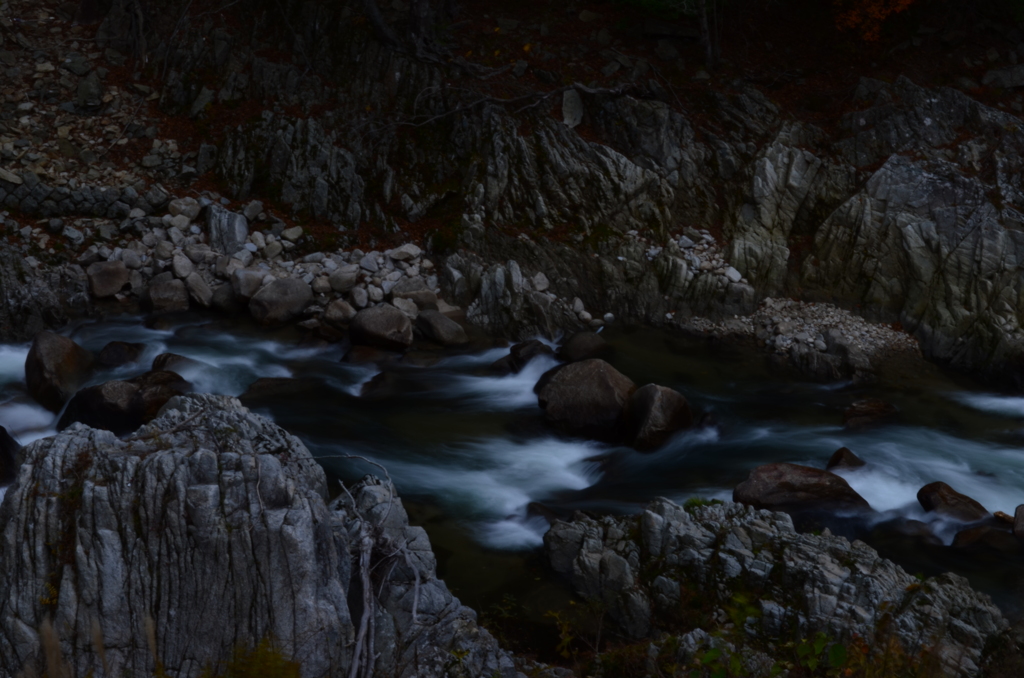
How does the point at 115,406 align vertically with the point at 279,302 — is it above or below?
below

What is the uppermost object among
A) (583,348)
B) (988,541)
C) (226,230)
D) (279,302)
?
(226,230)

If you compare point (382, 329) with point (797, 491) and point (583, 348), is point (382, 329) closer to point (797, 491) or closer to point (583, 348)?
point (583, 348)

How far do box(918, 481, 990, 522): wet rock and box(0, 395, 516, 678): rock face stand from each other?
6844mm

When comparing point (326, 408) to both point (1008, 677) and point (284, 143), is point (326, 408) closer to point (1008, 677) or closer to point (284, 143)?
point (284, 143)

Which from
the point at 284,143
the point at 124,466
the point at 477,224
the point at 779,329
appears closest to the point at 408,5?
the point at 284,143

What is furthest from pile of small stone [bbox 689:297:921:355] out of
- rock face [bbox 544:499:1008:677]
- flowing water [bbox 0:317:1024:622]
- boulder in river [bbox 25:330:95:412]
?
boulder in river [bbox 25:330:95:412]

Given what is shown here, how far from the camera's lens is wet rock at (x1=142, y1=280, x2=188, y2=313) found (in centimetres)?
1422

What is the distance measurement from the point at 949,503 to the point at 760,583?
4.03 meters

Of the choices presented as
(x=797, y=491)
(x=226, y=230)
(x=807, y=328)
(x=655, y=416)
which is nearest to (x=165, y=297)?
(x=226, y=230)

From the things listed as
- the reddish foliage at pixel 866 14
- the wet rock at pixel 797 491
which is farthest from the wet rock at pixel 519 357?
the reddish foliage at pixel 866 14

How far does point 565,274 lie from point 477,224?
2117 mm

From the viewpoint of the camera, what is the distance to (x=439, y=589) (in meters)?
5.42

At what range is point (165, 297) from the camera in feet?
46.7

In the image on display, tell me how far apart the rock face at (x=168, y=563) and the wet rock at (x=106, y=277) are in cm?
1062
